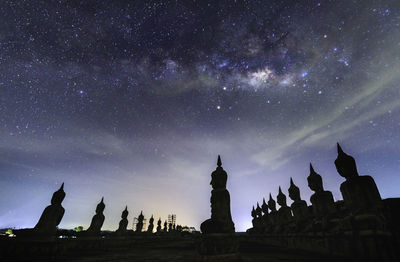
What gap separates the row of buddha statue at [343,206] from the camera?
6262 millimetres

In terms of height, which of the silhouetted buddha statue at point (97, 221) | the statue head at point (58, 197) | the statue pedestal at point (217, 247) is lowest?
the statue pedestal at point (217, 247)

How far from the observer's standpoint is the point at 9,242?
7695 millimetres

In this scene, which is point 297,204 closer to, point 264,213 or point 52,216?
point 264,213

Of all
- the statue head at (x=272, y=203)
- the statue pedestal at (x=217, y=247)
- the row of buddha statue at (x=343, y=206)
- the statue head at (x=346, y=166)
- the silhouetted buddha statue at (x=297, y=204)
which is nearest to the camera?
the row of buddha statue at (x=343, y=206)

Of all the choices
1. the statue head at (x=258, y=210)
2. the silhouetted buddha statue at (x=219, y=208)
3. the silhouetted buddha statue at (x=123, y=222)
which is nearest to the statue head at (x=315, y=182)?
the silhouetted buddha statue at (x=219, y=208)

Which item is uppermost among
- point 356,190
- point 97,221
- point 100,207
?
point 100,207

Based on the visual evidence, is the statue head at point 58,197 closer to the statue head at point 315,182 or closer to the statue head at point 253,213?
the statue head at point 315,182

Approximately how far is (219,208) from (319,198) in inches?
227

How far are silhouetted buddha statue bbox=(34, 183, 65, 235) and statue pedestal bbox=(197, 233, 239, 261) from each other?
7.22 m

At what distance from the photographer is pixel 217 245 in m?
7.50

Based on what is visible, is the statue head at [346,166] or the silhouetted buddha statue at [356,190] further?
the statue head at [346,166]

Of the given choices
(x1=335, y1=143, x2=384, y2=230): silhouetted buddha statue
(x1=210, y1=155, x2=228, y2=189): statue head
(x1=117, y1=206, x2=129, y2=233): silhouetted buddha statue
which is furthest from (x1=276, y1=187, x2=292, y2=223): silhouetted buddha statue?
(x1=117, y1=206, x2=129, y2=233): silhouetted buddha statue

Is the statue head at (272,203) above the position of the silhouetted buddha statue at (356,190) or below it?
above

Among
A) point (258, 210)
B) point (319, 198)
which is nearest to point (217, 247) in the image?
point (319, 198)
